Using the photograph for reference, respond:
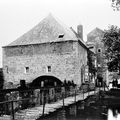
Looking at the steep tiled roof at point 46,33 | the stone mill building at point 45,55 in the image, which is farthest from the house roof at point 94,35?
the steep tiled roof at point 46,33

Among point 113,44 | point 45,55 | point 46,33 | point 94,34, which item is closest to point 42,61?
point 45,55

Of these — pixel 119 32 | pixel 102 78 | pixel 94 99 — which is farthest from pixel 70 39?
pixel 102 78

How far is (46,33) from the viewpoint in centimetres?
4047

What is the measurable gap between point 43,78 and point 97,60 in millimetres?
20134

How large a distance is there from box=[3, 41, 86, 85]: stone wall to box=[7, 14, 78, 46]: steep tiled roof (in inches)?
32.5

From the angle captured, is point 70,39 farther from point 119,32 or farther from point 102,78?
point 102,78

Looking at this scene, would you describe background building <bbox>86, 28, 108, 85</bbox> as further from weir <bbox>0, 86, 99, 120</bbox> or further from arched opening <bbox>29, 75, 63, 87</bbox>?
weir <bbox>0, 86, 99, 120</bbox>

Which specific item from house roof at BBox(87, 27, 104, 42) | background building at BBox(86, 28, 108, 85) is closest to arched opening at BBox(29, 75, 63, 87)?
background building at BBox(86, 28, 108, 85)

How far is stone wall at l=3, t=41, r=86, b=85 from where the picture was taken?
3741 centimetres

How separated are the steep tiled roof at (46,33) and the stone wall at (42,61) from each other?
824 mm

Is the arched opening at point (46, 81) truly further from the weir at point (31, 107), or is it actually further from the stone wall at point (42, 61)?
the weir at point (31, 107)

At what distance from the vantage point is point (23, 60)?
40250mm

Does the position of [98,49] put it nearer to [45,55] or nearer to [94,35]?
[94,35]

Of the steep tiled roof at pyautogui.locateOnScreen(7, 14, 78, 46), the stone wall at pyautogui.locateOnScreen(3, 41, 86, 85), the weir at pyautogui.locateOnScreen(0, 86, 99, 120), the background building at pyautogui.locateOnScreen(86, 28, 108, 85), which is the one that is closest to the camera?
the weir at pyautogui.locateOnScreen(0, 86, 99, 120)
